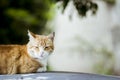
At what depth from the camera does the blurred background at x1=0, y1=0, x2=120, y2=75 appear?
540 cm

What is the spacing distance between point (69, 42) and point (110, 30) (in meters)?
0.47

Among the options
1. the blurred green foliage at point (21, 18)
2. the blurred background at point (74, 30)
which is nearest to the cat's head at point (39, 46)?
the blurred green foliage at point (21, 18)

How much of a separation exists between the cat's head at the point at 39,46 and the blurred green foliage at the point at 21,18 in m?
2.79

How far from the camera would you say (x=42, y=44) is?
2256mm

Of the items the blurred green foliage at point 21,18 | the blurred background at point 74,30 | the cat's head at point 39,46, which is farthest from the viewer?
the blurred background at point 74,30

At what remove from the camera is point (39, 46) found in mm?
2252

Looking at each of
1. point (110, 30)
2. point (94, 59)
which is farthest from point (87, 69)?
point (110, 30)

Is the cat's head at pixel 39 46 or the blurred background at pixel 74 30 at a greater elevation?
the blurred background at pixel 74 30

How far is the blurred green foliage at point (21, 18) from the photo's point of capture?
5.25m

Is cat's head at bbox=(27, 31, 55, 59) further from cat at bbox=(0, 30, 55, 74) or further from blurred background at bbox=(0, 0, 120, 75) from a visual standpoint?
blurred background at bbox=(0, 0, 120, 75)

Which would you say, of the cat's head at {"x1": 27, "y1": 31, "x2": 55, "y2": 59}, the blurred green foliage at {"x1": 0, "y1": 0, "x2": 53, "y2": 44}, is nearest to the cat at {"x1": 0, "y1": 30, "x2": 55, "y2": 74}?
the cat's head at {"x1": 27, "y1": 31, "x2": 55, "y2": 59}

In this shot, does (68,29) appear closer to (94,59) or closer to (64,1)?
(94,59)

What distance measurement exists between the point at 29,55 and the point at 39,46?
0.24 feet

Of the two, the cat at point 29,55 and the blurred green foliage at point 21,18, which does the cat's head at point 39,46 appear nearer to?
the cat at point 29,55
